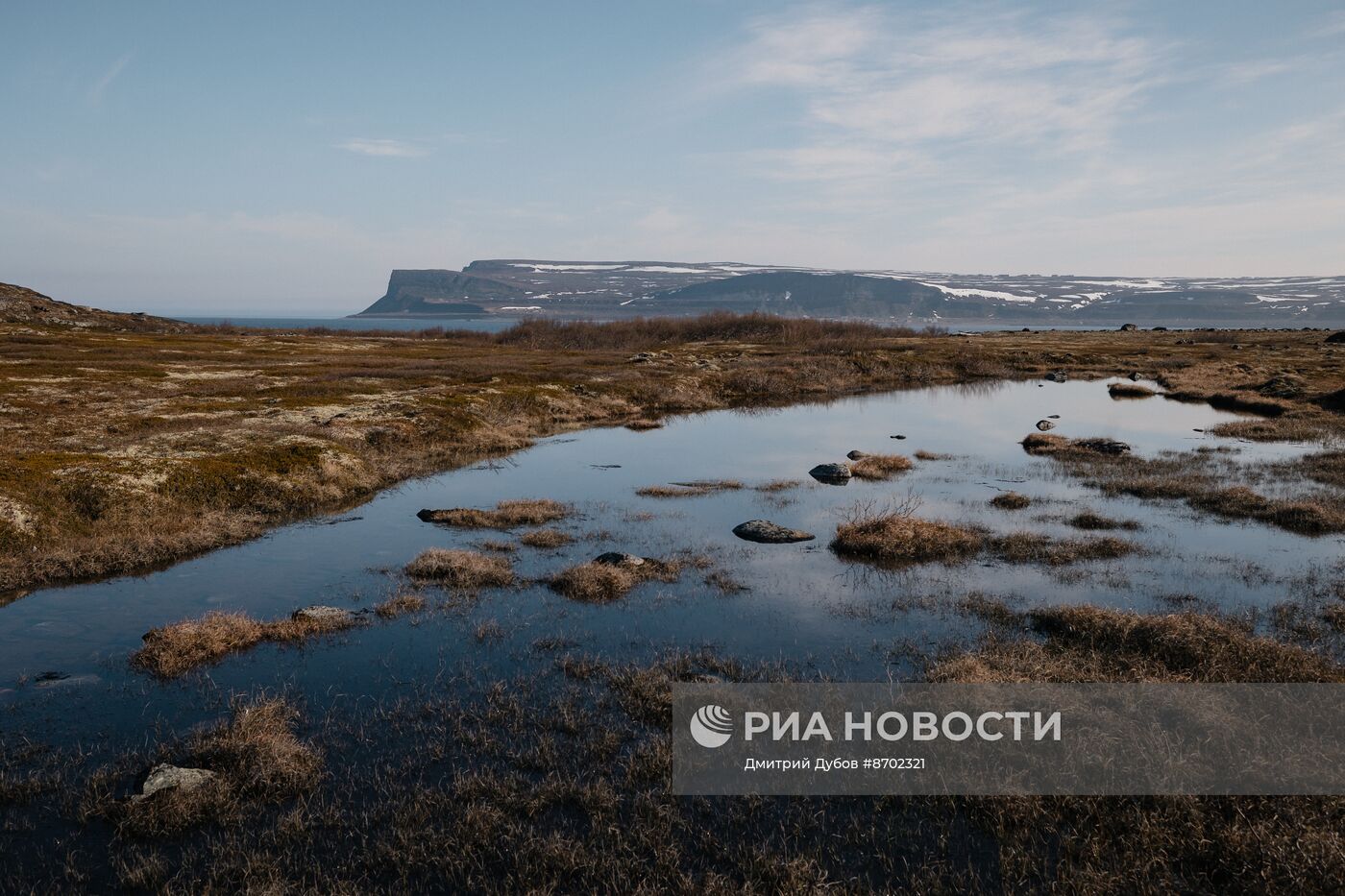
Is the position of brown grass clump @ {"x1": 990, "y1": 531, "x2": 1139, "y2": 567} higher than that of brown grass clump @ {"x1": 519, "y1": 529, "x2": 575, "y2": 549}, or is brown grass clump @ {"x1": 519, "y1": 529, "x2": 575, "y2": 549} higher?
brown grass clump @ {"x1": 519, "y1": 529, "x2": 575, "y2": 549}

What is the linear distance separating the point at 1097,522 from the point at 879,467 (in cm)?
1288

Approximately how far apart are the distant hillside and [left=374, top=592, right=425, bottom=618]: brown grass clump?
13638 centimetres

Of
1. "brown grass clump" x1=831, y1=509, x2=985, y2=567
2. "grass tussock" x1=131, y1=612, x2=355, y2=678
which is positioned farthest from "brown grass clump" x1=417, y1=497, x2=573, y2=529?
"brown grass clump" x1=831, y1=509, x2=985, y2=567

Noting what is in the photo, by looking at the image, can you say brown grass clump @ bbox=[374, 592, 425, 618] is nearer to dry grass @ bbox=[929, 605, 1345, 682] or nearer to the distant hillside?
dry grass @ bbox=[929, 605, 1345, 682]

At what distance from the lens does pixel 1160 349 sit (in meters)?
118

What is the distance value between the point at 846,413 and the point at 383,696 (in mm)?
54597

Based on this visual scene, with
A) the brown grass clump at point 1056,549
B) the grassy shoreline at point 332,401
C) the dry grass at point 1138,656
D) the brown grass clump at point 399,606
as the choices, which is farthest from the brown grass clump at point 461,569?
the brown grass clump at point 1056,549

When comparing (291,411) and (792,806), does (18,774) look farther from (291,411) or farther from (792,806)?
(291,411)

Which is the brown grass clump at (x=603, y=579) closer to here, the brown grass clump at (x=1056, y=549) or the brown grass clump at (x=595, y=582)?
the brown grass clump at (x=595, y=582)

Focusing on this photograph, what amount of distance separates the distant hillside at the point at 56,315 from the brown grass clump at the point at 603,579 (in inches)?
5449

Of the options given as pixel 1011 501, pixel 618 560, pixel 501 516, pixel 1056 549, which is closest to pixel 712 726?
pixel 618 560

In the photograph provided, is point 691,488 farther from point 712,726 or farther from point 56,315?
point 56,315

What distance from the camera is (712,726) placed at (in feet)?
47.2

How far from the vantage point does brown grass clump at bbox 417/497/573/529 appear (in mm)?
30127
